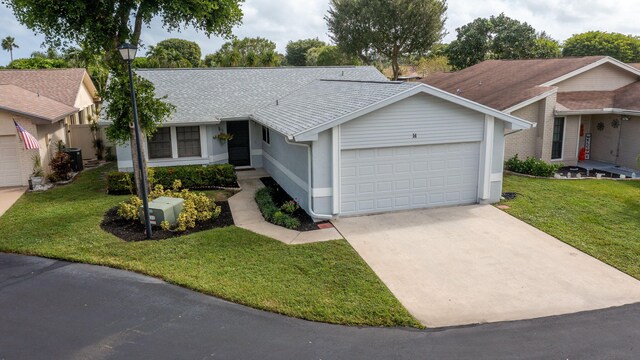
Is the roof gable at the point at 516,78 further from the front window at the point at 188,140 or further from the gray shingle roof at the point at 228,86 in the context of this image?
the front window at the point at 188,140

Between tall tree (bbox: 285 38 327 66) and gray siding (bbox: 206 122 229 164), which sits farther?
tall tree (bbox: 285 38 327 66)

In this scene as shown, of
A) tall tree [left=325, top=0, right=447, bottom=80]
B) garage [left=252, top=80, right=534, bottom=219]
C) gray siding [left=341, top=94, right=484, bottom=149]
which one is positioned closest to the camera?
garage [left=252, top=80, right=534, bottom=219]

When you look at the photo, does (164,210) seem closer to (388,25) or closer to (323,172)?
(323,172)

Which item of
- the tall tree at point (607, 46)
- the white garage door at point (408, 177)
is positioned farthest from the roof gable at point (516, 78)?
the tall tree at point (607, 46)

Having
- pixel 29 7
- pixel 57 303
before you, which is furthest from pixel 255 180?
pixel 57 303

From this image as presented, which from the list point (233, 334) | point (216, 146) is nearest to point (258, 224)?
point (233, 334)

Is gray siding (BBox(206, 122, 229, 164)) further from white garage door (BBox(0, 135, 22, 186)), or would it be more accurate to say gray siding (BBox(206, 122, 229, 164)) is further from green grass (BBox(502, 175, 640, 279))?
green grass (BBox(502, 175, 640, 279))

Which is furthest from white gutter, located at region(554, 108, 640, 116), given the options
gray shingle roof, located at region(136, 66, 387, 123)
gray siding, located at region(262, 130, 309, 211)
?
gray siding, located at region(262, 130, 309, 211)
